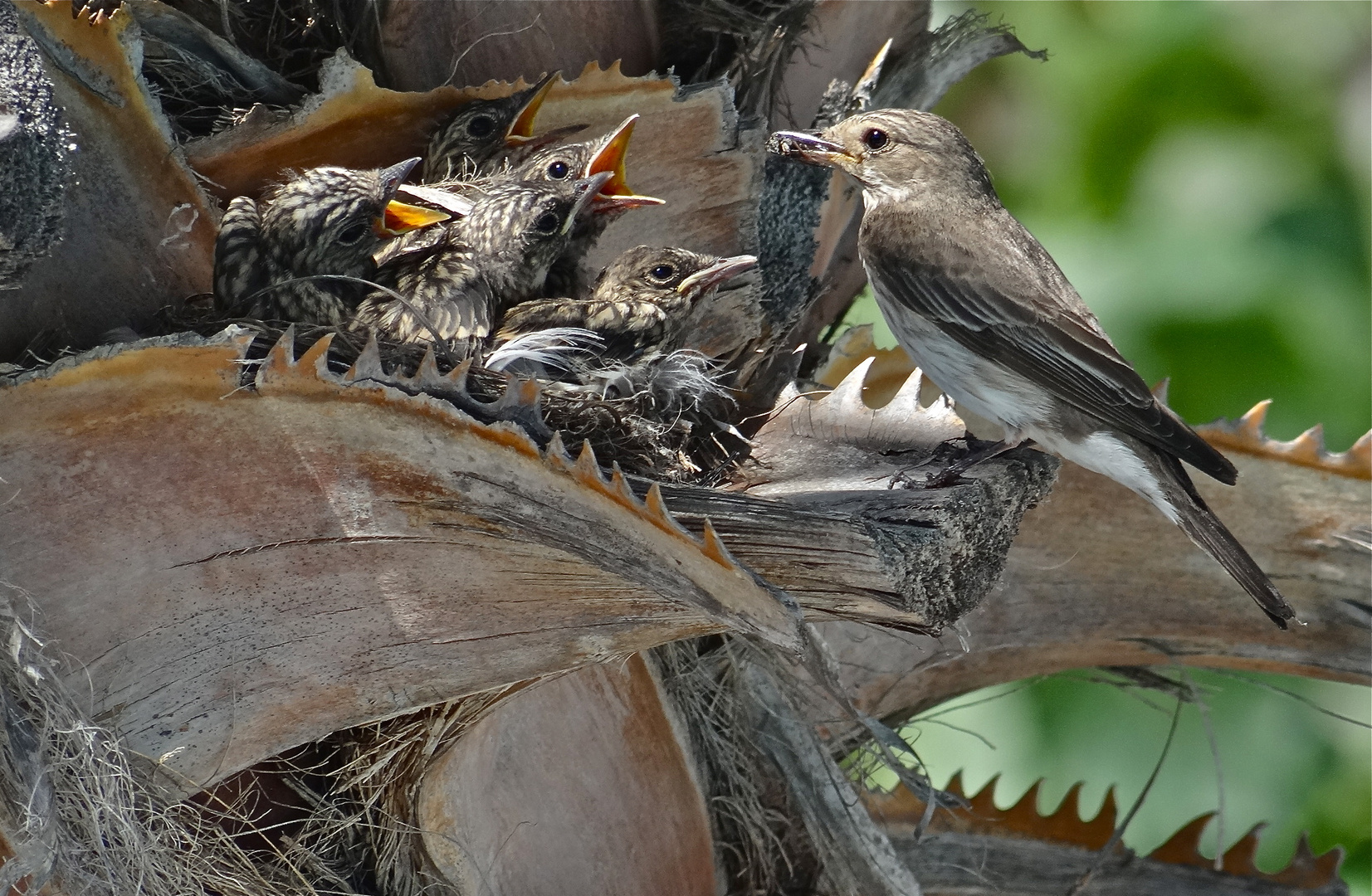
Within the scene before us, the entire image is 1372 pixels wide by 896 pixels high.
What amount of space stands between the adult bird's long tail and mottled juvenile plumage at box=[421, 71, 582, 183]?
165cm

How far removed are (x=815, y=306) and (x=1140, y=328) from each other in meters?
3.42

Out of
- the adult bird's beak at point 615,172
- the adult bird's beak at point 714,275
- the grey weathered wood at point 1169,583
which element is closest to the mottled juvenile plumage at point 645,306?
the adult bird's beak at point 714,275

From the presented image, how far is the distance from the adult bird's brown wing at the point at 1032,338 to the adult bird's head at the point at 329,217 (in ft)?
4.26

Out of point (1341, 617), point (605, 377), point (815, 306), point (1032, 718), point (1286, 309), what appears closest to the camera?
point (605, 377)

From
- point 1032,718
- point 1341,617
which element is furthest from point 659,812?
point 1032,718

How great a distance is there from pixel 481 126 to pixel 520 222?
31cm

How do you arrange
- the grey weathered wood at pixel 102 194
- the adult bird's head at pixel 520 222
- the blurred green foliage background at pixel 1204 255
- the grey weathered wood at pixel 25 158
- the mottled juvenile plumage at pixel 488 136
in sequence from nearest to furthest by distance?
1. the grey weathered wood at pixel 25 158
2. the grey weathered wood at pixel 102 194
3. the mottled juvenile plumage at pixel 488 136
4. the adult bird's head at pixel 520 222
5. the blurred green foliage background at pixel 1204 255

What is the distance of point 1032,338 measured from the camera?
3713mm

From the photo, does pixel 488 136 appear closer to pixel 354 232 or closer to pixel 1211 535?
pixel 354 232

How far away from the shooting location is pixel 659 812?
330 cm

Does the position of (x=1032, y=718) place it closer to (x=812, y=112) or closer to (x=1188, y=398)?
(x=1188, y=398)

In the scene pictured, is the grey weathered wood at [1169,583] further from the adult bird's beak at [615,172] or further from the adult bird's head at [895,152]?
the adult bird's beak at [615,172]

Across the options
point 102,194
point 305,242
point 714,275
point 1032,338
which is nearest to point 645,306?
point 714,275

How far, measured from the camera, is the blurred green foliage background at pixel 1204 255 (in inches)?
247
